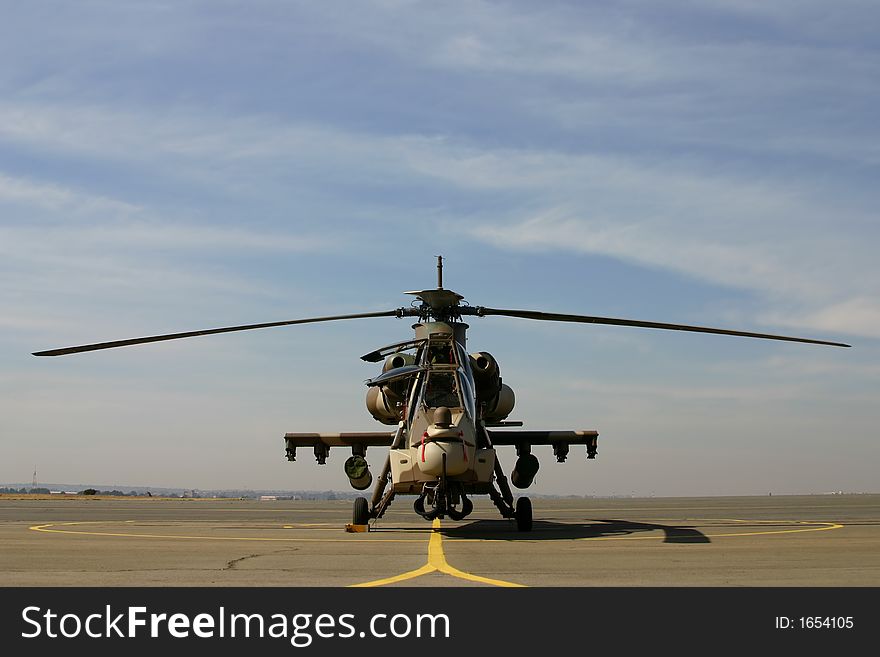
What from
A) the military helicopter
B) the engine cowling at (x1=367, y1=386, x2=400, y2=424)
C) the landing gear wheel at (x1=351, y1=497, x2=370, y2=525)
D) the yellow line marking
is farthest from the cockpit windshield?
the yellow line marking

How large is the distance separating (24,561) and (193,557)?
8.28ft

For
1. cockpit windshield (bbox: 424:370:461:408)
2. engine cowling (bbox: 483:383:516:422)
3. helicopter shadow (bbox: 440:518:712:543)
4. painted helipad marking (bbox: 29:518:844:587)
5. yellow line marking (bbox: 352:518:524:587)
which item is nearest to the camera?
yellow line marking (bbox: 352:518:524:587)

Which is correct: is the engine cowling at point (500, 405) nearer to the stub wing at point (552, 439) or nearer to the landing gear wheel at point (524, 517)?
the stub wing at point (552, 439)

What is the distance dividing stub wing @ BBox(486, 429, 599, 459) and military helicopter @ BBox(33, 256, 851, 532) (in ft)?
0.09

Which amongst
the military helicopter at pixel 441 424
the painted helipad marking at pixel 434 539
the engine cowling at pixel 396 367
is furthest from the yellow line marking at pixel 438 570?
the engine cowling at pixel 396 367

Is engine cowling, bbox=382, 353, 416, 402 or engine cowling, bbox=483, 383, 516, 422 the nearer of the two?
engine cowling, bbox=382, 353, 416, 402

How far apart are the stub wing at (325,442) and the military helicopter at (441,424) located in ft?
0.10

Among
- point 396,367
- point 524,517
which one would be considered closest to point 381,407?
point 396,367

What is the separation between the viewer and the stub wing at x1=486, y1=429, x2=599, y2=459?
83.2 feet

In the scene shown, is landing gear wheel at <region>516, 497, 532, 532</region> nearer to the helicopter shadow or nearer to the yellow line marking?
the helicopter shadow

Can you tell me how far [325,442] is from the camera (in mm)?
26406

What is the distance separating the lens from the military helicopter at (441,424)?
63.8ft
